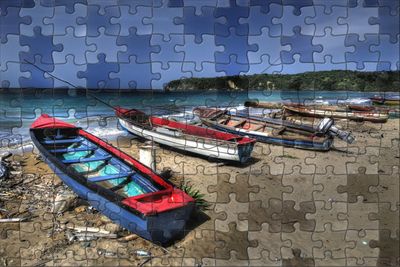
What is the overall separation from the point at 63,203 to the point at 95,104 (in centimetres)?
1855

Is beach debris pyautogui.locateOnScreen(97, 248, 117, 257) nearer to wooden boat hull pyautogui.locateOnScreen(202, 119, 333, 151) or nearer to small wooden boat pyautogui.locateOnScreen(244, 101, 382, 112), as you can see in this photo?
wooden boat hull pyautogui.locateOnScreen(202, 119, 333, 151)

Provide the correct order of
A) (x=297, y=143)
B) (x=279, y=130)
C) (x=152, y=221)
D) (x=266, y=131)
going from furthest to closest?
(x=266, y=131), (x=279, y=130), (x=297, y=143), (x=152, y=221)

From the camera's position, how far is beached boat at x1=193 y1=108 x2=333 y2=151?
10.0 m

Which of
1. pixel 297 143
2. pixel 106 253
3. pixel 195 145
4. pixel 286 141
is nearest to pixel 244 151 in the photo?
pixel 195 145

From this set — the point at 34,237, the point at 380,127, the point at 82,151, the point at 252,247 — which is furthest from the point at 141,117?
the point at 380,127

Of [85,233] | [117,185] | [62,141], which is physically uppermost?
[62,141]

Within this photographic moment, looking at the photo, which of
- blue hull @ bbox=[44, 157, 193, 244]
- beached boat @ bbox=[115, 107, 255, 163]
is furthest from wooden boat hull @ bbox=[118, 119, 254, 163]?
blue hull @ bbox=[44, 157, 193, 244]

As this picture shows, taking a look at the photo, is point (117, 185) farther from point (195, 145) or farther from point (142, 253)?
point (195, 145)

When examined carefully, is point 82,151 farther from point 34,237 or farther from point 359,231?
point 359,231

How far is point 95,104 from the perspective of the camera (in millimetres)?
23688

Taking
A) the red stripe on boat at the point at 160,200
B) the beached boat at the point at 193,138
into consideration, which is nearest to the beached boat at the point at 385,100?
the beached boat at the point at 193,138

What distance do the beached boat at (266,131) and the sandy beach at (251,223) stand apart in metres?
1.94

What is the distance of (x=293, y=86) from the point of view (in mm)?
14281

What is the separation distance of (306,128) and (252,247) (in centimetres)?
703
